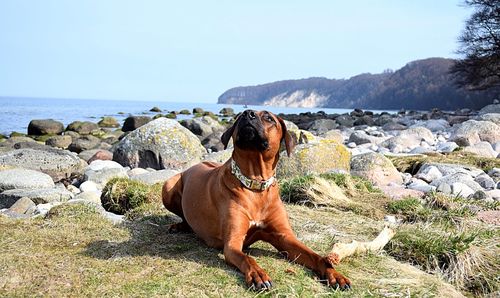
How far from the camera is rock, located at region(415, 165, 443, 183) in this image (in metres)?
10.5

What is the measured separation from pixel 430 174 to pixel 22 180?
7.99 m

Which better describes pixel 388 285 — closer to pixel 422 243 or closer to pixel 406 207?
pixel 422 243

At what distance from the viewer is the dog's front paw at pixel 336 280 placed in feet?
13.3

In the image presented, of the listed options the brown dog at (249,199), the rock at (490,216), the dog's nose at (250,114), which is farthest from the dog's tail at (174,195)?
the rock at (490,216)

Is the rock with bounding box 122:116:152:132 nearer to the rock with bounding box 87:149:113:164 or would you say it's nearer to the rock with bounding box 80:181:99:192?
the rock with bounding box 87:149:113:164

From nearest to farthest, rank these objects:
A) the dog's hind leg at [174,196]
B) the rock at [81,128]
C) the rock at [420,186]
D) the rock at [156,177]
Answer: the dog's hind leg at [174,196] → the rock at [420,186] → the rock at [156,177] → the rock at [81,128]

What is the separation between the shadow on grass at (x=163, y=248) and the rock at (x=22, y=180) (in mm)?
4747

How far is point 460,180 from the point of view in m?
9.57

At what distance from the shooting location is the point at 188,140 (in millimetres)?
13805

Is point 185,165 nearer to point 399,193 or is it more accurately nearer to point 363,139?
point 399,193

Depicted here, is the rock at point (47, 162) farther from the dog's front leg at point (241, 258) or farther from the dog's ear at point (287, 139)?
the dog's front leg at point (241, 258)

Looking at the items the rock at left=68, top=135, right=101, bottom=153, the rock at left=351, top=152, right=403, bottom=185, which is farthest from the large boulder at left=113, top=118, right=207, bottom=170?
the rock at left=68, top=135, right=101, bottom=153

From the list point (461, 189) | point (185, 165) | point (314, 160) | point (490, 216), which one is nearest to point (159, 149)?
point (185, 165)

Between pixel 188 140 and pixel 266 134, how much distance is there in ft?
29.5
